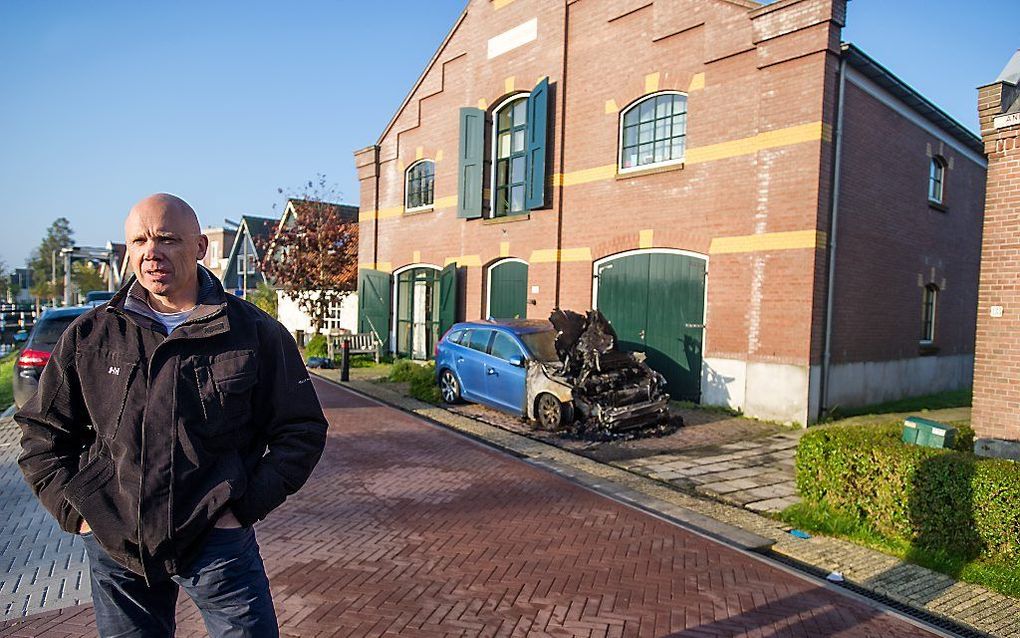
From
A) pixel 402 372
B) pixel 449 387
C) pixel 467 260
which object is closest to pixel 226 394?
pixel 449 387

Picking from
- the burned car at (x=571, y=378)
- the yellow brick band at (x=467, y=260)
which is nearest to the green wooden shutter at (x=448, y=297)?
the yellow brick band at (x=467, y=260)

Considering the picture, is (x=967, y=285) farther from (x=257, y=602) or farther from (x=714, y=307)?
(x=257, y=602)

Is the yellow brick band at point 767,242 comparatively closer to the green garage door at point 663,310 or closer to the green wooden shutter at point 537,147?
the green garage door at point 663,310

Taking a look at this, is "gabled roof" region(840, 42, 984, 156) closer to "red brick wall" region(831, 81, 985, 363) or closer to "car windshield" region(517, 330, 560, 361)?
"red brick wall" region(831, 81, 985, 363)

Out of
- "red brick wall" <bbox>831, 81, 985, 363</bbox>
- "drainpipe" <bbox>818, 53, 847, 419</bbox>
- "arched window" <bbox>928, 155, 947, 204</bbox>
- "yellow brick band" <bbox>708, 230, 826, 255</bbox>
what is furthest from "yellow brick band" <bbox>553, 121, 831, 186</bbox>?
"arched window" <bbox>928, 155, 947, 204</bbox>

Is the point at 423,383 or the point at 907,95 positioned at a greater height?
the point at 907,95

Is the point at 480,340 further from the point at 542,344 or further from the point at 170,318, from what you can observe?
the point at 170,318

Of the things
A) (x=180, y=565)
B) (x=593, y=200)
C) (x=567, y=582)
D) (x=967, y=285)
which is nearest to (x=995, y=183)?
(x=567, y=582)

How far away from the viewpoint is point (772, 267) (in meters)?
10.9

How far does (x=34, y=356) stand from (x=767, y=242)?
Result: 10807mm

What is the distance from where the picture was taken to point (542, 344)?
10.5 metres

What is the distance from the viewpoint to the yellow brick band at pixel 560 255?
14.0 m

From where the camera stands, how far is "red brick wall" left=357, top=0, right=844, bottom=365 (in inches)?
416

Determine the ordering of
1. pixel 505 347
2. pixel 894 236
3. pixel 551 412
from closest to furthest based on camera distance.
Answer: pixel 551 412 → pixel 505 347 → pixel 894 236
